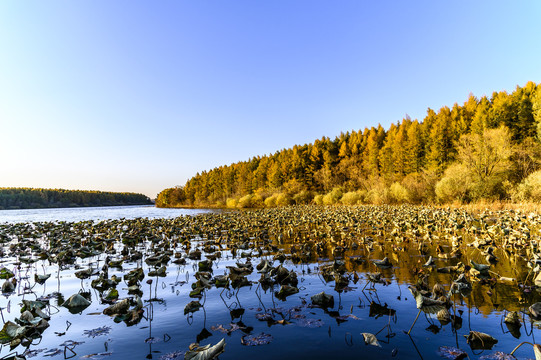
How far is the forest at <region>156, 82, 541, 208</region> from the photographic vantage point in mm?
37047

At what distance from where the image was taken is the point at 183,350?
458 cm

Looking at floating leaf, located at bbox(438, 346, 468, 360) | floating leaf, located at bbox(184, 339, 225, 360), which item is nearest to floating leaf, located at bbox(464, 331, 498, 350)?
floating leaf, located at bbox(438, 346, 468, 360)

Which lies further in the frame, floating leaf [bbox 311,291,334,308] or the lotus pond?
floating leaf [bbox 311,291,334,308]

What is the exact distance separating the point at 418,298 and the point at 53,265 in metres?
15.0

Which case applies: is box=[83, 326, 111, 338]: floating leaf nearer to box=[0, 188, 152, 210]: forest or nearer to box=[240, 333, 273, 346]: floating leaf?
box=[240, 333, 273, 346]: floating leaf

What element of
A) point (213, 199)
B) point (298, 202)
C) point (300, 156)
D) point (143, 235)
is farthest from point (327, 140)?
point (143, 235)

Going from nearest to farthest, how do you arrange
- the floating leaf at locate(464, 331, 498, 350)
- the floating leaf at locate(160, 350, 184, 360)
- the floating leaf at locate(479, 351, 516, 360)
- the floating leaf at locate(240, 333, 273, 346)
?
the floating leaf at locate(479, 351, 516, 360)
the floating leaf at locate(464, 331, 498, 350)
the floating leaf at locate(160, 350, 184, 360)
the floating leaf at locate(240, 333, 273, 346)

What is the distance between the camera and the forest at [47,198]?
127000 millimetres

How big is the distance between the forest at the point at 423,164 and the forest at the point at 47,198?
81.4 metres

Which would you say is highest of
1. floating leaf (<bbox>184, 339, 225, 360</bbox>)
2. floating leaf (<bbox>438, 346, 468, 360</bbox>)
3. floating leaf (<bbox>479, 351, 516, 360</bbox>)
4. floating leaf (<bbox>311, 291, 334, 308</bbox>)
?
floating leaf (<bbox>184, 339, 225, 360</bbox>)

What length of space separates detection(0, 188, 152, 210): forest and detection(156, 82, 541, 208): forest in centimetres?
8141

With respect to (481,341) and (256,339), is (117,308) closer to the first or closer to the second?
(256,339)

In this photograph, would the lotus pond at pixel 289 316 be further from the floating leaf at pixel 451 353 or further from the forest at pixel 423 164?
the forest at pixel 423 164

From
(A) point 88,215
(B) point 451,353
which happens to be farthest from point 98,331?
(A) point 88,215
